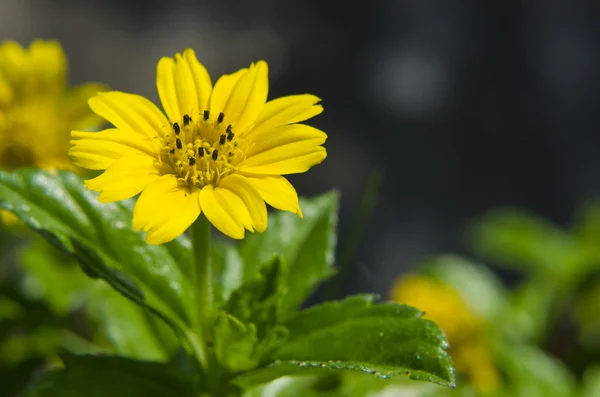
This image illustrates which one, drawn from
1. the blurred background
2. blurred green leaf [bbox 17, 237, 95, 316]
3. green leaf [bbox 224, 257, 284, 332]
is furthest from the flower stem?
the blurred background

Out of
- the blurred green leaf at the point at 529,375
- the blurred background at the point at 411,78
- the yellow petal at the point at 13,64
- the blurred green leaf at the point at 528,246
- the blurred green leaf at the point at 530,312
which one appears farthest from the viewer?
the blurred background at the point at 411,78

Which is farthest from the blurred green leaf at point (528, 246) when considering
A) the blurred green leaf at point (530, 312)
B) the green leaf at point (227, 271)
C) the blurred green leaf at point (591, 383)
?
the green leaf at point (227, 271)

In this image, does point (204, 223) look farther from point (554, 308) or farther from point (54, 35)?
point (54, 35)

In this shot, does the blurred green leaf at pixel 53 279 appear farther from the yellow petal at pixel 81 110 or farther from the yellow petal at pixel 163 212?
the yellow petal at pixel 163 212

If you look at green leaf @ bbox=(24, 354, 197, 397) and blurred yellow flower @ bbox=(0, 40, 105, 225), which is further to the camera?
blurred yellow flower @ bbox=(0, 40, 105, 225)

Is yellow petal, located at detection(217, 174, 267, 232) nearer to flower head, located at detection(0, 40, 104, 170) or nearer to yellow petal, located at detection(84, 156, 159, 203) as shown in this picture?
yellow petal, located at detection(84, 156, 159, 203)

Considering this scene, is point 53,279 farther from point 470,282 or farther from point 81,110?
point 470,282

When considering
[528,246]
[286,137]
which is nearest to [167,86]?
[286,137]
